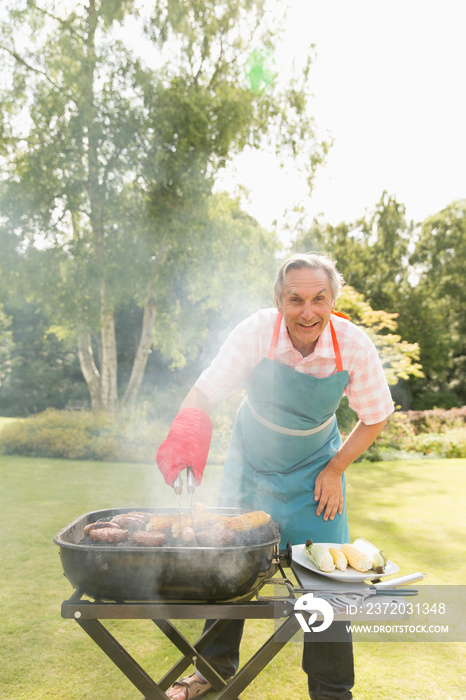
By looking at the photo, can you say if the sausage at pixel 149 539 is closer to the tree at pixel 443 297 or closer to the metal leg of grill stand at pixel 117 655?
the metal leg of grill stand at pixel 117 655

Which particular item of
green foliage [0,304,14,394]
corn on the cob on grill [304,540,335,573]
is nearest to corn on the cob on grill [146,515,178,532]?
corn on the cob on grill [304,540,335,573]

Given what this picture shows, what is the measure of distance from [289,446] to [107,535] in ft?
2.93

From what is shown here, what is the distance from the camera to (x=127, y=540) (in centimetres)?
162

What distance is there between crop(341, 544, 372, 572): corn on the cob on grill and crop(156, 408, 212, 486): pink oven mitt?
542 millimetres

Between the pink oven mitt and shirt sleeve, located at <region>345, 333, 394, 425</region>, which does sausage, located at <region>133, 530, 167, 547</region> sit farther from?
shirt sleeve, located at <region>345, 333, 394, 425</region>

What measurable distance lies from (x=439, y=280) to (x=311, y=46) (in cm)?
1615

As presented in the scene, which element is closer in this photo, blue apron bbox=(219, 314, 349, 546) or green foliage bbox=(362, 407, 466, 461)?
blue apron bbox=(219, 314, 349, 546)

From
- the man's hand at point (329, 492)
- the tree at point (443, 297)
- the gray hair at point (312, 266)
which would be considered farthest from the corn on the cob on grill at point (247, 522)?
the tree at point (443, 297)

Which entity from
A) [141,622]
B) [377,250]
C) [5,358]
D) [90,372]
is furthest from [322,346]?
[377,250]

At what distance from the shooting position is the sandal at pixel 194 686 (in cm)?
222

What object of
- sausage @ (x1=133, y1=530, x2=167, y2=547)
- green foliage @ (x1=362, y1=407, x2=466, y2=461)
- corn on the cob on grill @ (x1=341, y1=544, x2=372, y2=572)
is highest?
sausage @ (x1=133, y1=530, x2=167, y2=547)

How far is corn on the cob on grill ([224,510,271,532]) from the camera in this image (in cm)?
162

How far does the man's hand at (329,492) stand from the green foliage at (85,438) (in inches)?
286

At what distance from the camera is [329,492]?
2.13m
